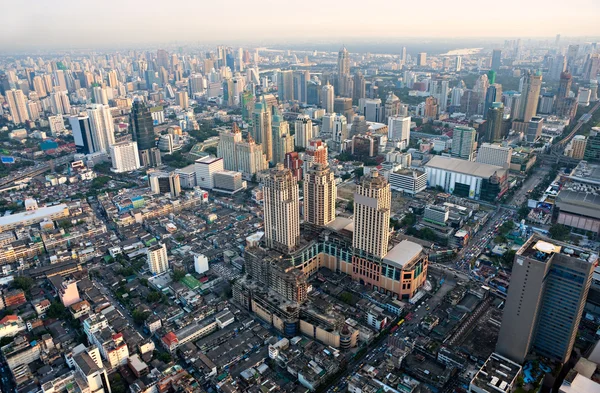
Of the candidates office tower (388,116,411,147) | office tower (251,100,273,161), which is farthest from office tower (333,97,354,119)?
office tower (251,100,273,161)

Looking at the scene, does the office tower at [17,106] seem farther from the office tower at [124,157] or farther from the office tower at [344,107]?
the office tower at [344,107]

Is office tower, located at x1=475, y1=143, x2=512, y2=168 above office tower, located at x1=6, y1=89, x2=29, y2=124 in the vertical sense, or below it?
below

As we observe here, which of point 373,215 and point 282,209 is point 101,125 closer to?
point 282,209

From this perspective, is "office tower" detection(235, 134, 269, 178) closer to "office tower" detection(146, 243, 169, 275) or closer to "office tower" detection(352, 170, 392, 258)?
"office tower" detection(146, 243, 169, 275)

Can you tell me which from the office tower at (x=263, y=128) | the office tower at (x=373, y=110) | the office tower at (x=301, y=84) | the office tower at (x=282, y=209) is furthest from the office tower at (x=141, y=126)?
the office tower at (x=301, y=84)

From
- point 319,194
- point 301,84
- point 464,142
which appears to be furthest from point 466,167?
point 301,84
